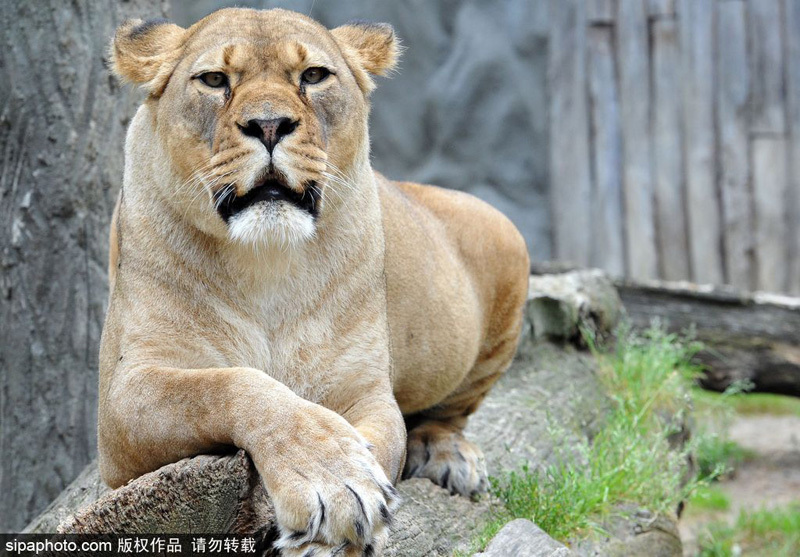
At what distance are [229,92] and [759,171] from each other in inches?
265

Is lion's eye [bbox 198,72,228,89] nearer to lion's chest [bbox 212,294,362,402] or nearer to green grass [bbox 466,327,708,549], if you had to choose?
lion's chest [bbox 212,294,362,402]

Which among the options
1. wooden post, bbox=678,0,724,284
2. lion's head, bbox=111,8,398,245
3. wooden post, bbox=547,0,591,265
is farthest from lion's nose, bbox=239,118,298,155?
wooden post, bbox=547,0,591,265

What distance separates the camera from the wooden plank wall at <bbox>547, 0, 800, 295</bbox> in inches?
350

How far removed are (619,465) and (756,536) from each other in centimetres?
226

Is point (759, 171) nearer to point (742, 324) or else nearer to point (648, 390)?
point (742, 324)

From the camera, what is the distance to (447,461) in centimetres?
413

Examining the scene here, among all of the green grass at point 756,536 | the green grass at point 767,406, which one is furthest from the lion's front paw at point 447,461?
the green grass at point 767,406

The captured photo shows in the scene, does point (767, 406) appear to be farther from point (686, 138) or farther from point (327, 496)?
point (327, 496)

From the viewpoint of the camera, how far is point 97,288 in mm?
4762

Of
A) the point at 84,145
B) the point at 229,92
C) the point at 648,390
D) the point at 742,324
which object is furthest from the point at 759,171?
the point at 229,92

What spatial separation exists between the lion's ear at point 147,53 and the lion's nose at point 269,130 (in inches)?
20.9

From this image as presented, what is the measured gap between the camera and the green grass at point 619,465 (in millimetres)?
4137

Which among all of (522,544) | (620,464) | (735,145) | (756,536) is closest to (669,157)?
(735,145)

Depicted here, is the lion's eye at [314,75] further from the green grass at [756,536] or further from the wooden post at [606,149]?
the wooden post at [606,149]
